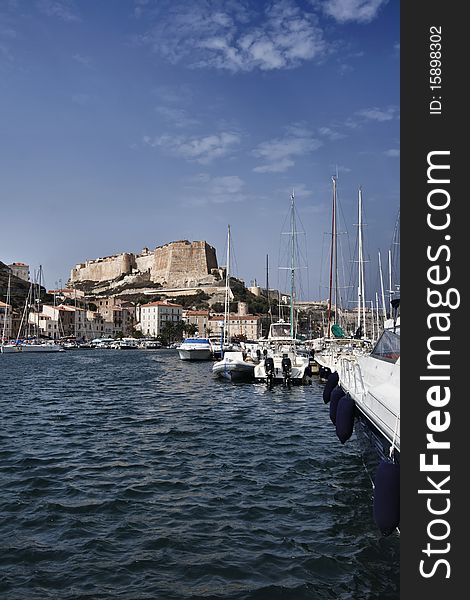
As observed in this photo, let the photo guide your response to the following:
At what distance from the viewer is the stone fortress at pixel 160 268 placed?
161 m

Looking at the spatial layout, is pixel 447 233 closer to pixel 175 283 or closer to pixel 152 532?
pixel 152 532

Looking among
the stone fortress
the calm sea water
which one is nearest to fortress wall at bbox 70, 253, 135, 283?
the stone fortress

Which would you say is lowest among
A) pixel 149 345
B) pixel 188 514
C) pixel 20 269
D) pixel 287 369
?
pixel 188 514

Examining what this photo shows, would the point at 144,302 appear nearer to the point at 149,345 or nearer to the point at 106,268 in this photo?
the point at 106,268

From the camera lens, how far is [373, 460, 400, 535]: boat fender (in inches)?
197

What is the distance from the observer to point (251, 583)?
624cm

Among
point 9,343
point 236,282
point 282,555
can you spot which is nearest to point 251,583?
point 282,555

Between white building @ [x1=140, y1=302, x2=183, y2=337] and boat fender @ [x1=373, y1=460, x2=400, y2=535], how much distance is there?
12607 cm

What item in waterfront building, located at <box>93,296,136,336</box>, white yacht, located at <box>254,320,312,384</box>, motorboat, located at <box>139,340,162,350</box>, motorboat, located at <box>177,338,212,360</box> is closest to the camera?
white yacht, located at <box>254,320,312,384</box>

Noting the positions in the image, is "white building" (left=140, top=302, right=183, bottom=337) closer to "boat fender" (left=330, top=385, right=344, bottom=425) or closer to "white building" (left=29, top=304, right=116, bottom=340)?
"white building" (left=29, top=304, right=116, bottom=340)

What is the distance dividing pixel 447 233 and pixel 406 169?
21.6 inches

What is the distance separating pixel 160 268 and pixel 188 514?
16124 centimetres

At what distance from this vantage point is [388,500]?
505 centimetres

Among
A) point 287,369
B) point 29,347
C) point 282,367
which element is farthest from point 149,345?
point 287,369
